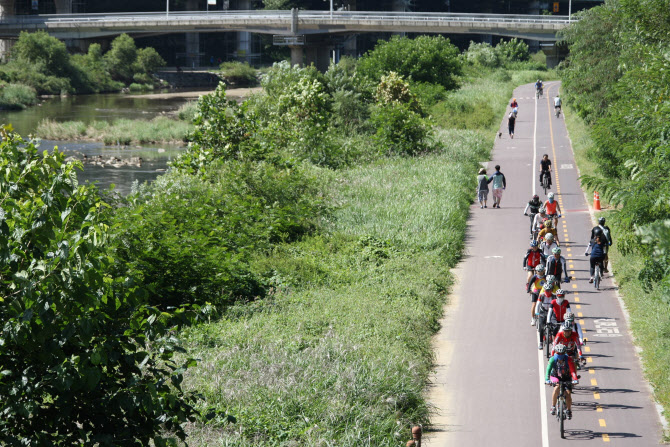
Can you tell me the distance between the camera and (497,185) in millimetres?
33375

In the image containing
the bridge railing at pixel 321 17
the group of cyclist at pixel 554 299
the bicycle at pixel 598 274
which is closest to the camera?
the group of cyclist at pixel 554 299

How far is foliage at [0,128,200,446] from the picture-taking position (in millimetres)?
6902

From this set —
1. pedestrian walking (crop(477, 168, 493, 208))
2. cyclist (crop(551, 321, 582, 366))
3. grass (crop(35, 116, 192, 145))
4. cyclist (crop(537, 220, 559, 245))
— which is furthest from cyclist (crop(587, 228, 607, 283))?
grass (crop(35, 116, 192, 145))

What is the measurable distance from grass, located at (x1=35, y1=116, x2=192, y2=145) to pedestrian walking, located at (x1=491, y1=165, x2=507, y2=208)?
33.8 meters

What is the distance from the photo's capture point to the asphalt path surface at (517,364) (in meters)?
14.1

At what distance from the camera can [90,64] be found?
99875 mm

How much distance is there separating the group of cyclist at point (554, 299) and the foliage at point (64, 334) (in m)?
7.97

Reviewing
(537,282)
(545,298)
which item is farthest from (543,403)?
(537,282)

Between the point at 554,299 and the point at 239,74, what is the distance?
96.8 metres

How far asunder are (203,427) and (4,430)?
565 centimetres

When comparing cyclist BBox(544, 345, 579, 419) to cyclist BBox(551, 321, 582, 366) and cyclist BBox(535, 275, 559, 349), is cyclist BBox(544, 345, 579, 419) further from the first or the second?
cyclist BBox(535, 275, 559, 349)

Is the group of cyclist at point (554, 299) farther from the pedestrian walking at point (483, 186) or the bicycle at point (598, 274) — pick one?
the pedestrian walking at point (483, 186)

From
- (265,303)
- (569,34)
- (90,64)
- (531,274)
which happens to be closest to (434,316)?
(531,274)

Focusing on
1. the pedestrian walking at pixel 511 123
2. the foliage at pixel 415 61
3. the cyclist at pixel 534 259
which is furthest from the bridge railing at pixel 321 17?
the cyclist at pixel 534 259
